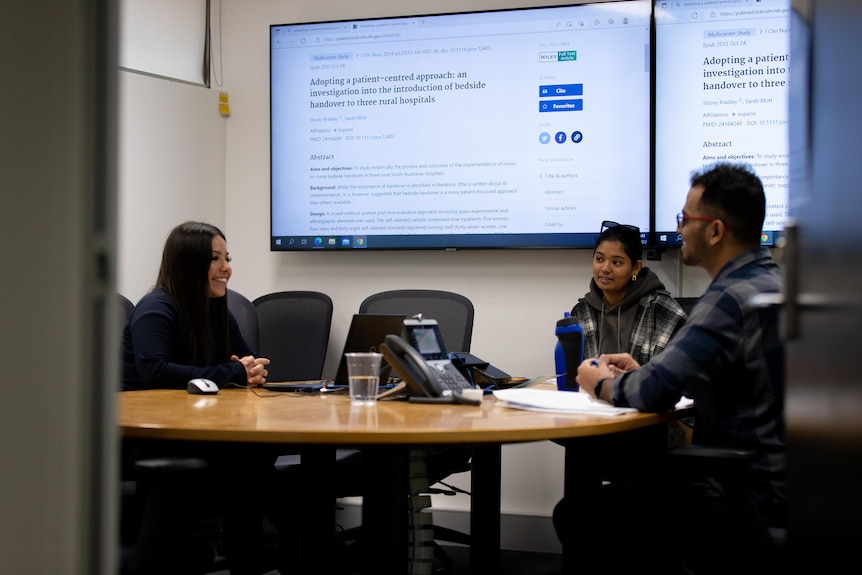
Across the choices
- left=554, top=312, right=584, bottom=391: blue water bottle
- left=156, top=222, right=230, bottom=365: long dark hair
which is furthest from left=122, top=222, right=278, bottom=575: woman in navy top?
left=554, top=312, right=584, bottom=391: blue water bottle

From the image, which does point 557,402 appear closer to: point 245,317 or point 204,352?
point 204,352

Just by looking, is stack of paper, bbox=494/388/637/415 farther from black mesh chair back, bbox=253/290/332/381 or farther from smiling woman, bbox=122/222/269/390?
black mesh chair back, bbox=253/290/332/381

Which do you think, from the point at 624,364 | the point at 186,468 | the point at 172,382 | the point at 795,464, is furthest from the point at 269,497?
the point at 795,464

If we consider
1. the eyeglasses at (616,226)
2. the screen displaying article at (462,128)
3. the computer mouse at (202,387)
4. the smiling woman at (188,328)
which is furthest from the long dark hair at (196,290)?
the eyeglasses at (616,226)

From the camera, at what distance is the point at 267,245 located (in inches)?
180

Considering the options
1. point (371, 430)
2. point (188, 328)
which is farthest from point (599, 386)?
point (188, 328)

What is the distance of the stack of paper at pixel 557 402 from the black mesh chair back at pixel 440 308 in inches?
48.2

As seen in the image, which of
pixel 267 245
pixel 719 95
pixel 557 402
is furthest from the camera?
pixel 267 245

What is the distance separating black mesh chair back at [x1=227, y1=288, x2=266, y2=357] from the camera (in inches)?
153

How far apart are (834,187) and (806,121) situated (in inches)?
7.1

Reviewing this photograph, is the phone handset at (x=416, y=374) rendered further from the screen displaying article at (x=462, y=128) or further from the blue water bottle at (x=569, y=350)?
the screen displaying article at (x=462, y=128)

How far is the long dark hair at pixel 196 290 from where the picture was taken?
291 centimetres

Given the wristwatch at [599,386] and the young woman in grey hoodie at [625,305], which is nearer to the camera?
the wristwatch at [599,386]

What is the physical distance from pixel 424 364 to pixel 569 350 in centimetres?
58
